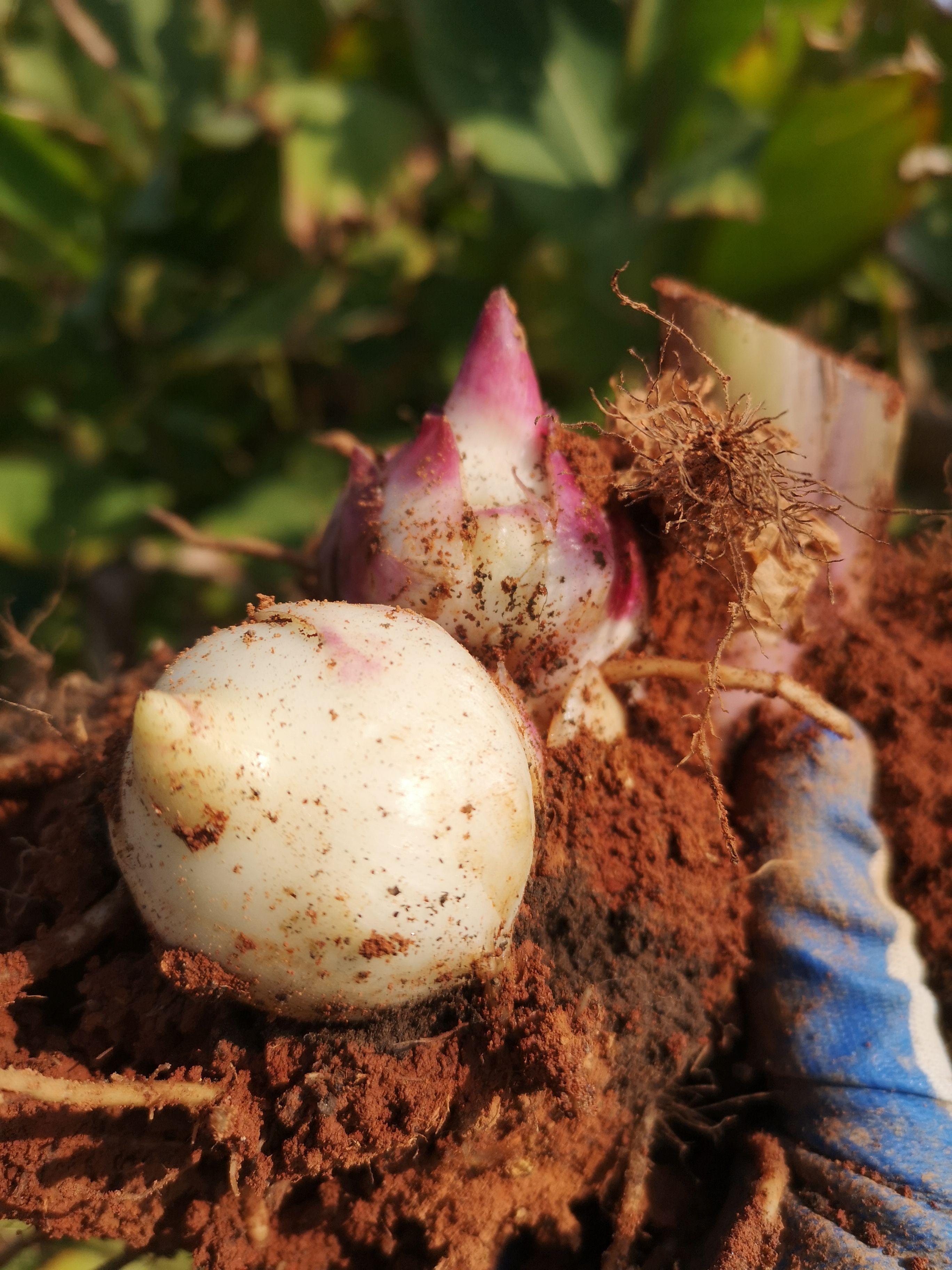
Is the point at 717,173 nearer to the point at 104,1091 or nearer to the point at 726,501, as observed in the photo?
the point at 726,501

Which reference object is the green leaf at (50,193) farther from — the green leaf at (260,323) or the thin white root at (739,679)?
the thin white root at (739,679)

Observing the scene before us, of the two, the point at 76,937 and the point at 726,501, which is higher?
the point at 726,501

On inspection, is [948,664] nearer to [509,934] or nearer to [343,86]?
[509,934]

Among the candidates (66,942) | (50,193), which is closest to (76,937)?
(66,942)

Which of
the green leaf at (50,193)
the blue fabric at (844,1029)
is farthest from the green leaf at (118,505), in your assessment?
the blue fabric at (844,1029)

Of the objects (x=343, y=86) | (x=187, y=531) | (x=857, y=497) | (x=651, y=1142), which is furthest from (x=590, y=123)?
(x=651, y=1142)

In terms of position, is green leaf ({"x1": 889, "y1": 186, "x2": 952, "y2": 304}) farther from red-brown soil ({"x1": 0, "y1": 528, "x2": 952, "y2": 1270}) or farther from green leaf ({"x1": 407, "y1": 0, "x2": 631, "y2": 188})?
red-brown soil ({"x1": 0, "y1": 528, "x2": 952, "y2": 1270})
